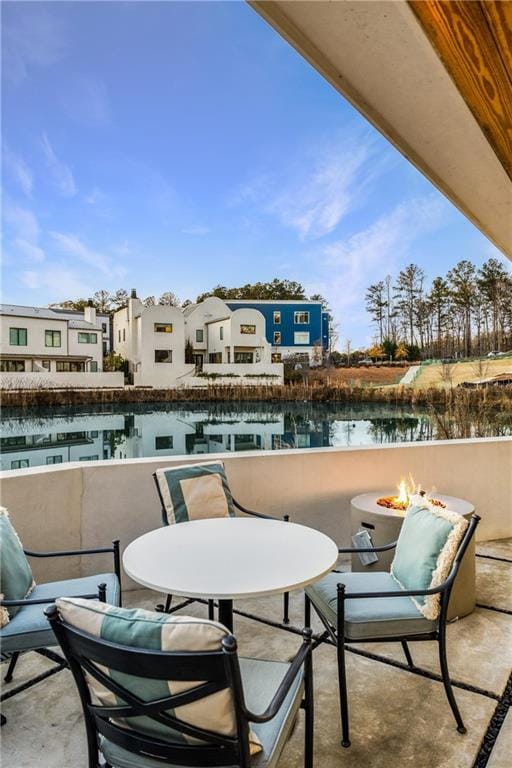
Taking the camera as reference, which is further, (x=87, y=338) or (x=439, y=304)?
(x=439, y=304)

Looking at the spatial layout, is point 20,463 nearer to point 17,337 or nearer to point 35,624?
point 17,337

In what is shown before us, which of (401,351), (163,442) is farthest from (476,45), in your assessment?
(401,351)

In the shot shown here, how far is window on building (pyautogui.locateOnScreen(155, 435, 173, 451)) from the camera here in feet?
15.1

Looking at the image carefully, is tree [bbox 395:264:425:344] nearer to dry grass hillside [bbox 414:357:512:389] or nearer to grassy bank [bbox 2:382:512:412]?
dry grass hillside [bbox 414:357:512:389]

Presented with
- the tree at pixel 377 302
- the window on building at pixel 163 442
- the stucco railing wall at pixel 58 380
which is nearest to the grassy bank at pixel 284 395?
the stucco railing wall at pixel 58 380

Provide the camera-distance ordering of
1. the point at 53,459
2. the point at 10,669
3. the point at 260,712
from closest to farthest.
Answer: the point at 260,712 → the point at 10,669 → the point at 53,459

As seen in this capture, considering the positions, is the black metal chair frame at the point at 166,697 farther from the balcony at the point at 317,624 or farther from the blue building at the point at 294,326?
the blue building at the point at 294,326

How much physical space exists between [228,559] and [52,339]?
4.09m

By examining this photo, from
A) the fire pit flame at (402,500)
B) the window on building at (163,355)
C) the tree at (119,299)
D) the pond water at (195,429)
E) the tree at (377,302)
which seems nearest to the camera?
the fire pit flame at (402,500)

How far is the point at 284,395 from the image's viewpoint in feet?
19.8

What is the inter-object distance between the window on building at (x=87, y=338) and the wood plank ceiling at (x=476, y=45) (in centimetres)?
455

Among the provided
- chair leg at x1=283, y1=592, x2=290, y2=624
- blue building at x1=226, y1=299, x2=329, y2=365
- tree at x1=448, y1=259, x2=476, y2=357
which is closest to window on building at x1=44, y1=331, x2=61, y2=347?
blue building at x1=226, y1=299, x2=329, y2=365

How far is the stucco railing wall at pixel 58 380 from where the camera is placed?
4711 millimetres

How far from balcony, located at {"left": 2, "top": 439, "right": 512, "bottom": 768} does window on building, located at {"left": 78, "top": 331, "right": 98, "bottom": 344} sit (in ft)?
8.32
